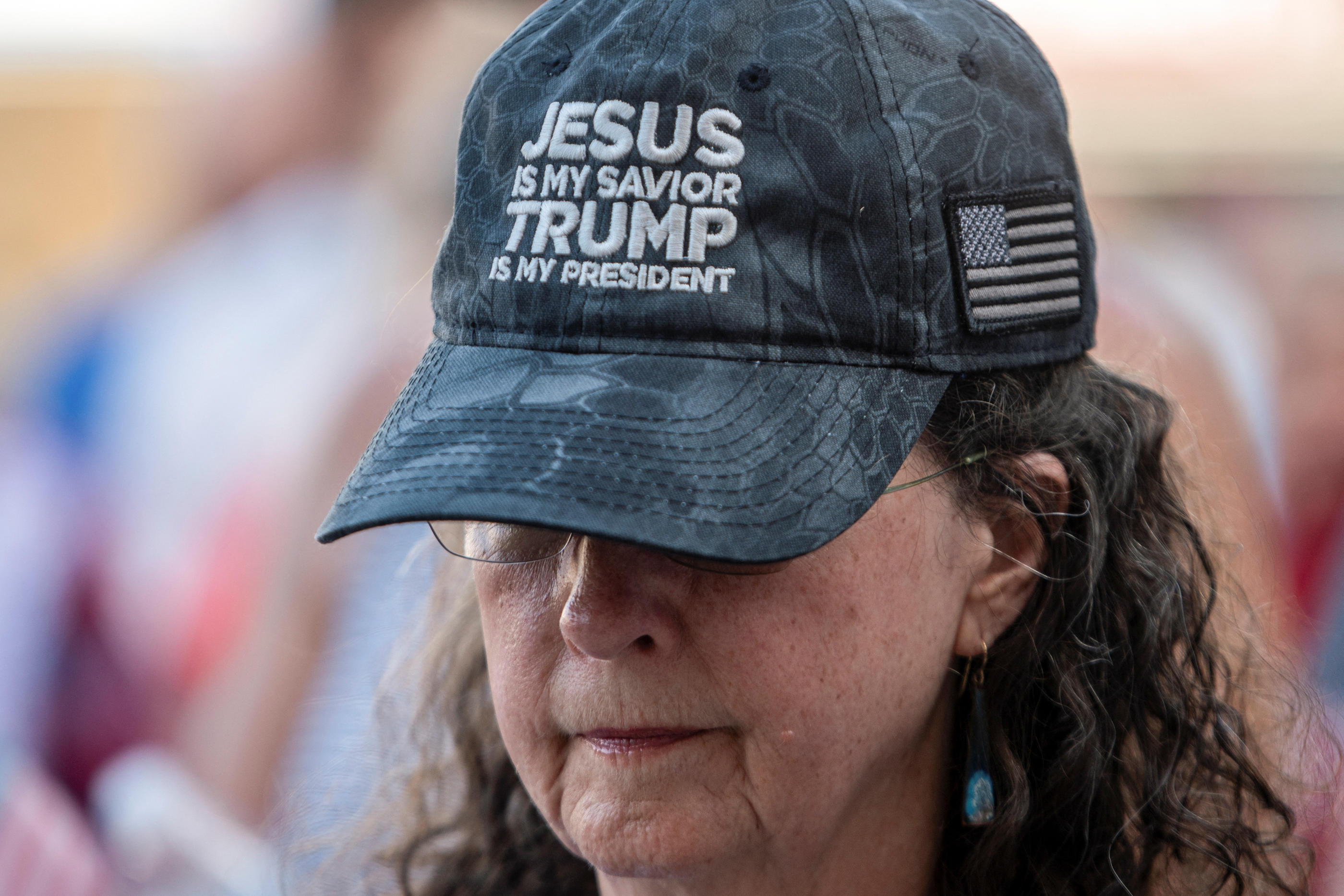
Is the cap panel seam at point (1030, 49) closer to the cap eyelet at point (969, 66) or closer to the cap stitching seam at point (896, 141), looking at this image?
the cap eyelet at point (969, 66)

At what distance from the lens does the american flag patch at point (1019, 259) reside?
3.51 feet

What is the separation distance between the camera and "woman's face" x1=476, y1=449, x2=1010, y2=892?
102 centimetres

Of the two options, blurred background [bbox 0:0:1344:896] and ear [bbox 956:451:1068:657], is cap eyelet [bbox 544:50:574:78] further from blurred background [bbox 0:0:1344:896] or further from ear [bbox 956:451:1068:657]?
blurred background [bbox 0:0:1344:896]

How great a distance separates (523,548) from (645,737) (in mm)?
215

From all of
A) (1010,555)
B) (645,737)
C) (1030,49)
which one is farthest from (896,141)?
(645,737)

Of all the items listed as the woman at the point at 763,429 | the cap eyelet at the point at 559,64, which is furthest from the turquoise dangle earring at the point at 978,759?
the cap eyelet at the point at 559,64

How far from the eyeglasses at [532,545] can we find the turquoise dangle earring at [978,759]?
0.27 meters

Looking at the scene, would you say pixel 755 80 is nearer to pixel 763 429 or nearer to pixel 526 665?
pixel 763 429

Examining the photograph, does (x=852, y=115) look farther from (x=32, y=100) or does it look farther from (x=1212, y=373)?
(x=32, y=100)

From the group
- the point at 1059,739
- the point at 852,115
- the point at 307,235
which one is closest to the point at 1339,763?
the point at 1059,739

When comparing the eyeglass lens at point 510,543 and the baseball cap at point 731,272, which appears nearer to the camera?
the baseball cap at point 731,272

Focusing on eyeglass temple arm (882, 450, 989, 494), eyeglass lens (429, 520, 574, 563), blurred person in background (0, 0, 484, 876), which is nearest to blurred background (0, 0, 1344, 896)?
blurred person in background (0, 0, 484, 876)

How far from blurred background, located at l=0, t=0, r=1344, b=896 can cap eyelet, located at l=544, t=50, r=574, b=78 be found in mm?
1747

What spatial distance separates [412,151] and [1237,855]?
370 cm
